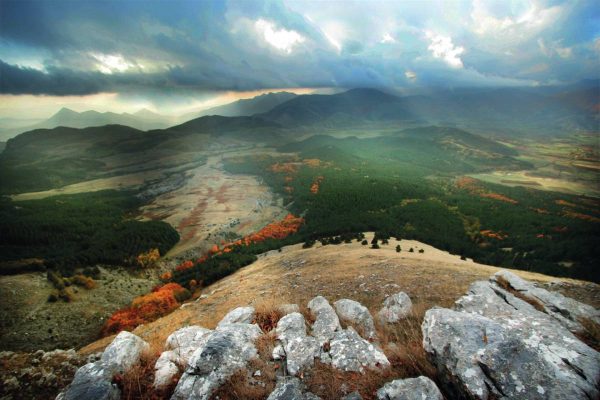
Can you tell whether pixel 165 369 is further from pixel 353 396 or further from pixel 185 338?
pixel 353 396

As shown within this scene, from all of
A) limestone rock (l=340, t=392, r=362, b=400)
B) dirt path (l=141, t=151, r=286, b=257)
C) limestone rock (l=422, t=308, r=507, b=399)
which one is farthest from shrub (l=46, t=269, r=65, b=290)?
limestone rock (l=422, t=308, r=507, b=399)

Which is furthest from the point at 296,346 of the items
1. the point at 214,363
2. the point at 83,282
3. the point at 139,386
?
the point at 83,282

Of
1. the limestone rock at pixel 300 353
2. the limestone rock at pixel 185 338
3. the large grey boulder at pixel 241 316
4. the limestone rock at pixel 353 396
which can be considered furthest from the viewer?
the large grey boulder at pixel 241 316

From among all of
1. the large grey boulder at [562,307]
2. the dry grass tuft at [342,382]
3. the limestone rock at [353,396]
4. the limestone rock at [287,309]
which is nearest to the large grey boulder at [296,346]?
the dry grass tuft at [342,382]

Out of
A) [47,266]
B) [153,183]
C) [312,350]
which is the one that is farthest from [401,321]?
[153,183]

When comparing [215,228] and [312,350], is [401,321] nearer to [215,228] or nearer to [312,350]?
[312,350]

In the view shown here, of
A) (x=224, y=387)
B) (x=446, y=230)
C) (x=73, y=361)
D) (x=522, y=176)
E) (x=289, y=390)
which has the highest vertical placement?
(x=289, y=390)

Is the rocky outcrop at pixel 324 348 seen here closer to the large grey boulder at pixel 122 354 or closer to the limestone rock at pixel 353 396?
the limestone rock at pixel 353 396
